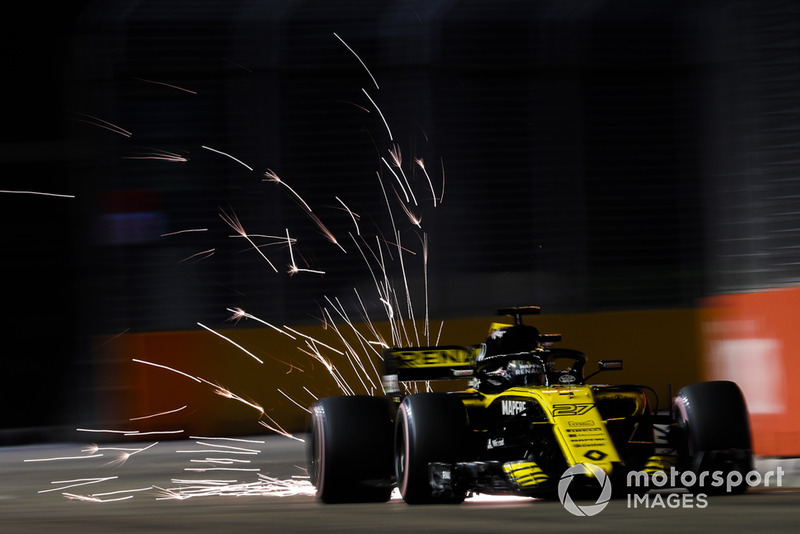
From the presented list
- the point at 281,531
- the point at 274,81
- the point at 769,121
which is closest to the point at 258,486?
the point at 281,531

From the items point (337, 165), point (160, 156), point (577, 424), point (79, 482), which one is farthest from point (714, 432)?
point (160, 156)

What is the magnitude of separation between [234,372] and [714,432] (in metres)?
7.73

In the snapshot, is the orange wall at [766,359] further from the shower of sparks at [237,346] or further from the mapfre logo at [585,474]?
the shower of sparks at [237,346]

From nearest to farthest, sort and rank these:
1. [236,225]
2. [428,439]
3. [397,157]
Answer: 1. [428,439]
2. [236,225]
3. [397,157]

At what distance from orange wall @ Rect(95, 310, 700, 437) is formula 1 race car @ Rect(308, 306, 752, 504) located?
5804 mm

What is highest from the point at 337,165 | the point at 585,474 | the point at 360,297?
the point at 337,165

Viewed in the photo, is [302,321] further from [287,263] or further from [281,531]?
[281,531]

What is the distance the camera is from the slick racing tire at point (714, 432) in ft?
29.6

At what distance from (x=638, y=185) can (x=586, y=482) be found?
9020 millimetres

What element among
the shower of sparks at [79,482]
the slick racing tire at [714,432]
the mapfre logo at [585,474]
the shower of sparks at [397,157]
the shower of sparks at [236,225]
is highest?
the shower of sparks at [397,157]

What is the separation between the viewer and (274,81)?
1609 centimetres

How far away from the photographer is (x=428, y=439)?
9039mm

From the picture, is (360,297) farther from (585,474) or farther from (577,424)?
(585,474)

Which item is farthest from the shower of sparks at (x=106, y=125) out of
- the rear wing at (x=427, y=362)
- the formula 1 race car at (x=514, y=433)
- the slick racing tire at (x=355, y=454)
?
the slick racing tire at (x=355, y=454)
